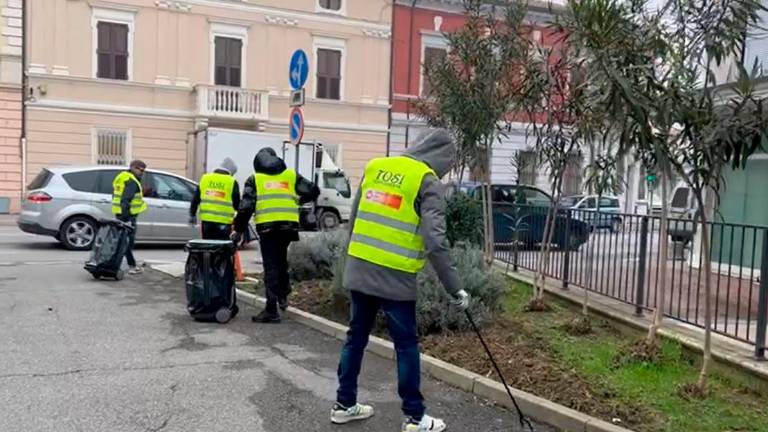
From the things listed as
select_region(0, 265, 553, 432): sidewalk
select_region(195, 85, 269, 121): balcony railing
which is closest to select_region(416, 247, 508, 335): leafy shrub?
select_region(0, 265, 553, 432): sidewalk

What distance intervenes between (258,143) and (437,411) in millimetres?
17408

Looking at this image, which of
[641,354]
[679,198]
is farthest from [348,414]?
[679,198]

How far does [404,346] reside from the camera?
14.2 feet

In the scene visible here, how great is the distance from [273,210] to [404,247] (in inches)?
124

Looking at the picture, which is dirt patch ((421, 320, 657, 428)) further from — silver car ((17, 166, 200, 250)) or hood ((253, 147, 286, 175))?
silver car ((17, 166, 200, 250))

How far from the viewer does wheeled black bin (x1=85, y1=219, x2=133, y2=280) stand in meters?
9.61

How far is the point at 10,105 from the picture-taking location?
23.3 metres

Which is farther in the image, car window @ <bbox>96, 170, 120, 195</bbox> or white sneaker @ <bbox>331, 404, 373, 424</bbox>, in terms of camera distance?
car window @ <bbox>96, 170, 120, 195</bbox>

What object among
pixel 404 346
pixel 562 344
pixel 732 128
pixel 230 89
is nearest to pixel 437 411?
pixel 404 346

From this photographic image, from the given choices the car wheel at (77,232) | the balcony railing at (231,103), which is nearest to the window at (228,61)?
the balcony railing at (231,103)

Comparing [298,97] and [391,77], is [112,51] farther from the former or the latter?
[298,97]

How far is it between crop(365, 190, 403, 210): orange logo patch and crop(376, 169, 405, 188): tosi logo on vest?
7 cm

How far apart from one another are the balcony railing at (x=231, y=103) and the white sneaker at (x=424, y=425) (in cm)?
2256

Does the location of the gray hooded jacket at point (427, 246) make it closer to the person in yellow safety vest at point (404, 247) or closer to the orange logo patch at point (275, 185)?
the person in yellow safety vest at point (404, 247)
